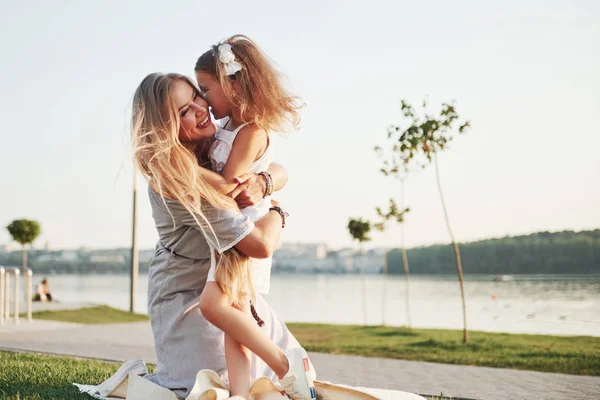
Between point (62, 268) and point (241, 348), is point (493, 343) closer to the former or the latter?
point (241, 348)

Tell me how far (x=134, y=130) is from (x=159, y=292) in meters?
0.83

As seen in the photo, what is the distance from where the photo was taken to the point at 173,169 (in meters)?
3.15

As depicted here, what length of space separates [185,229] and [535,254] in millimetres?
68335

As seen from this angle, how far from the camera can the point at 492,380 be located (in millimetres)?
5895

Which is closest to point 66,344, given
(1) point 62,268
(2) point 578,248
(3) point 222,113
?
(3) point 222,113

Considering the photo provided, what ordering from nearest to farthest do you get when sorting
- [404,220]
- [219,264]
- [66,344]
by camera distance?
[219,264], [66,344], [404,220]

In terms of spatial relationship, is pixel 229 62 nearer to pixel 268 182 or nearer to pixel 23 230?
pixel 268 182

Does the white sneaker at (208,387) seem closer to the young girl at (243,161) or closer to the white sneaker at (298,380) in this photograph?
the young girl at (243,161)

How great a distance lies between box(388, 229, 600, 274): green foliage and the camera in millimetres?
61812

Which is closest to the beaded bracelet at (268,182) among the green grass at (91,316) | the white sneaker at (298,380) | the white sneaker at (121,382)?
the white sneaker at (298,380)

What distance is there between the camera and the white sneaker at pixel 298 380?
3215mm

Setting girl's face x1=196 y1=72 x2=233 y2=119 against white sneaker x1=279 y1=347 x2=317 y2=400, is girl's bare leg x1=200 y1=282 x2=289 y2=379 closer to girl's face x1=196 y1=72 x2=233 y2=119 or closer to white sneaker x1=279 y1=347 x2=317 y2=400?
white sneaker x1=279 y1=347 x2=317 y2=400


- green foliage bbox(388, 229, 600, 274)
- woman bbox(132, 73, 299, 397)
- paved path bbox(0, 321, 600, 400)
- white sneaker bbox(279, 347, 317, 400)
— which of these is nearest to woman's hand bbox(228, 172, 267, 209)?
woman bbox(132, 73, 299, 397)

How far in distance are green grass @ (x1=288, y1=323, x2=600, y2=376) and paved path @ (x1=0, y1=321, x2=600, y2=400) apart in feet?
3.57
